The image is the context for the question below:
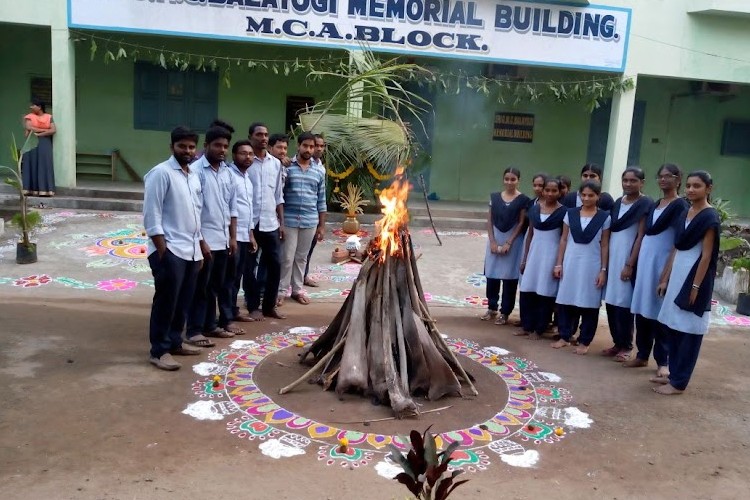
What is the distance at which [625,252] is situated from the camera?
5.32m

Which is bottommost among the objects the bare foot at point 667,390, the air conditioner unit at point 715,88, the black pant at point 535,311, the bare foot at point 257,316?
the bare foot at point 667,390

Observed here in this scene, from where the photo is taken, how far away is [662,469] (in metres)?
3.60

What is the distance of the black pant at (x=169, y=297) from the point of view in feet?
14.9

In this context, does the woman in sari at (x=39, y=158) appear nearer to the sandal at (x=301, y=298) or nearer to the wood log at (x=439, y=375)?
the sandal at (x=301, y=298)

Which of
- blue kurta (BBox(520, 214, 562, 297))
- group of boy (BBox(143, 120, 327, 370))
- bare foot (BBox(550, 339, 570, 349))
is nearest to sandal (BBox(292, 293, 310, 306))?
group of boy (BBox(143, 120, 327, 370))

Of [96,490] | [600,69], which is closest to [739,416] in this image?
[96,490]

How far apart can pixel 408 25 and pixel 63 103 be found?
20.6 ft

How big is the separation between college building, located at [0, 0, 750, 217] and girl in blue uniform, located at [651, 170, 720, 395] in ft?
24.5

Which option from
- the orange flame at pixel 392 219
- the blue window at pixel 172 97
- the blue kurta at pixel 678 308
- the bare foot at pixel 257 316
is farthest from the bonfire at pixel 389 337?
the blue window at pixel 172 97

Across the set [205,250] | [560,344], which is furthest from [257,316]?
[560,344]

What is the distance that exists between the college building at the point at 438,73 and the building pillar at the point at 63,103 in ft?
0.07

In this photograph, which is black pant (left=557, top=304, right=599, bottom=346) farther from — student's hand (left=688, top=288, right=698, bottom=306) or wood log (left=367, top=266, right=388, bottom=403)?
wood log (left=367, top=266, right=388, bottom=403)

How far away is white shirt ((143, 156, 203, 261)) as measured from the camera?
172 inches

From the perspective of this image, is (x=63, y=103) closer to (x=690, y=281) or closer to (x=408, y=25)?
(x=408, y=25)
